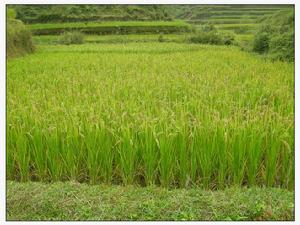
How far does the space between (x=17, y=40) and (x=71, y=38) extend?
3.36 m

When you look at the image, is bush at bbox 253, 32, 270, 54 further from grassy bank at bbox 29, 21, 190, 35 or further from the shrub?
grassy bank at bbox 29, 21, 190, 35

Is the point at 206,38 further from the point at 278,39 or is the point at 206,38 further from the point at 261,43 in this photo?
the point at 278,39

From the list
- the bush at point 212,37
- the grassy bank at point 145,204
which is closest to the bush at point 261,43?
the bush at point 212,37

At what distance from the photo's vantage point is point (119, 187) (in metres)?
3.34

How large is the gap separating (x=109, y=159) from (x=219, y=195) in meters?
1.01

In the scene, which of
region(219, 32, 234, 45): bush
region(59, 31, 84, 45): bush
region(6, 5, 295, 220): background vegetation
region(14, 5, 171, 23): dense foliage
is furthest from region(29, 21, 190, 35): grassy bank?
region(6, 5, 295, 220): background vegetation

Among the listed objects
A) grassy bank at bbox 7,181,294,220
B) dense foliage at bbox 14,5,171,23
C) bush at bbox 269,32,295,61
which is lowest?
grassy bank at bbox 7,181,294,220

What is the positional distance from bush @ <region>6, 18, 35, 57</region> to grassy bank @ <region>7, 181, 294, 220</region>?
858 centimetres

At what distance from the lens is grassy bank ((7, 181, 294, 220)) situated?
2947 mm

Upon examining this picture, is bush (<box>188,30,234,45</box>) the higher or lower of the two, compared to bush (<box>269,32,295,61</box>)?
higher

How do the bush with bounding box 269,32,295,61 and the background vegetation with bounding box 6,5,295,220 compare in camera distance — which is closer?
the background vegetation with bounding box 6,5,295,220

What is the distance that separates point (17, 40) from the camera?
1170 cm

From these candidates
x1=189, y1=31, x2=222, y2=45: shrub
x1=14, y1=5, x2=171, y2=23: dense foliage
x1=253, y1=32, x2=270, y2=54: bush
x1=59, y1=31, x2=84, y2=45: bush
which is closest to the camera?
x1=253, y1=32, x2=270, y2=54: bush

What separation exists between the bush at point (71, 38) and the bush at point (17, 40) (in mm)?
2100
